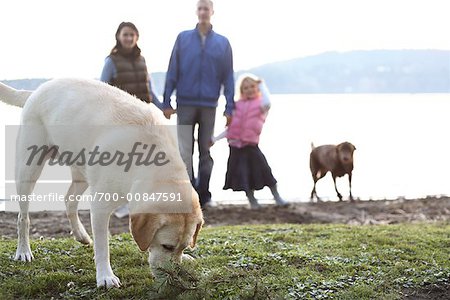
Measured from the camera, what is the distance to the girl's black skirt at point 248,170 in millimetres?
9508

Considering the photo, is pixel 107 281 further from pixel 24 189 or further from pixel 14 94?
pixel 14 94

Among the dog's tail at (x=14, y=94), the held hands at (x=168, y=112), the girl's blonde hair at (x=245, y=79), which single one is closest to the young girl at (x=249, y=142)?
the girl's blonde hair at (x=245, y=79)

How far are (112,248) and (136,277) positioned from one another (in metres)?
0.97

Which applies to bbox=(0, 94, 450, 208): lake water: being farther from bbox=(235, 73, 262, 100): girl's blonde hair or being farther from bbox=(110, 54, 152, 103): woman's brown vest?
bbox=(110, 54, 152, 103): woman's brown vest

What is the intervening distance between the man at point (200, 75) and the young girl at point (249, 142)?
0.82 metres

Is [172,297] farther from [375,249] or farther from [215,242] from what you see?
[375,249]

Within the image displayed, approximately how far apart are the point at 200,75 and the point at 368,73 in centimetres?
5619

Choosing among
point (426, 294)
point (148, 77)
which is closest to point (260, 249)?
point (426, 294)

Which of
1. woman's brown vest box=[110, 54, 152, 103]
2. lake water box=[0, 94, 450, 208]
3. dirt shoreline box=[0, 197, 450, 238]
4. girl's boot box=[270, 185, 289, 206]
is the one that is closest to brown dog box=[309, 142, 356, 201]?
lake water box=[0, 94, 450, 208]

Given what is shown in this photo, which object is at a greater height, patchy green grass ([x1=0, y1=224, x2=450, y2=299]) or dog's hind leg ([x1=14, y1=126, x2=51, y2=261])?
dog's hind leg ([x1=14, y1=126, x2=51, y2=261])

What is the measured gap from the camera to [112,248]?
214 inches

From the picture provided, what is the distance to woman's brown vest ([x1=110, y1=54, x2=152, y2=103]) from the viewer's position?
291 inches

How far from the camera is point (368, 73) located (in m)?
62.1

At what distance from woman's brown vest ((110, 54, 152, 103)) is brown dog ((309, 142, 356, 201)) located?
4.07 metres
